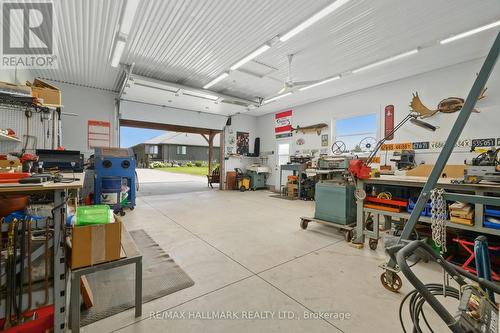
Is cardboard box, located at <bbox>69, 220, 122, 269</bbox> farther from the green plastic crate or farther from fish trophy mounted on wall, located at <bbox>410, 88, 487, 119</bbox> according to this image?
fish trophy mounted on wall, located at <bbox>410, 88, 487, 119</bbox>

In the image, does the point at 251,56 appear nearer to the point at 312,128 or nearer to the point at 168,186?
the point at 312,128

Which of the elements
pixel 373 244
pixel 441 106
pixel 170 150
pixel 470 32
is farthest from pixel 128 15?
pixel 170 150

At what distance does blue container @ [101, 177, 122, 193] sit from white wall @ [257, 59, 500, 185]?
5731 millimetres

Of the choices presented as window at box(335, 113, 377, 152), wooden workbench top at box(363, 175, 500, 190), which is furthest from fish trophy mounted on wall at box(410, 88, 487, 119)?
wooden workbench top at box(363, 175, 500, 190)

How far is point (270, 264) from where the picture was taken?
7.56ft

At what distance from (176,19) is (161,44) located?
0.82 m

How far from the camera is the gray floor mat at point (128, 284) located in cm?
157

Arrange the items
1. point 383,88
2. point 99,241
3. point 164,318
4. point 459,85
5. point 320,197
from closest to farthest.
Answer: point 99,241
point 164,318
point 320,197
point 459,85
point 383,88

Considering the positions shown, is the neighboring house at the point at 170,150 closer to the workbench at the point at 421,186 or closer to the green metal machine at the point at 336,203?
the green metal machine at the point at 336,203

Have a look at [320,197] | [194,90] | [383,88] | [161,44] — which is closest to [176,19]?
[161,44]

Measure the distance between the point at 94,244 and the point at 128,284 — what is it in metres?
0.75

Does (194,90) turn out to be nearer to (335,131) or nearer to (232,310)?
(335,131)

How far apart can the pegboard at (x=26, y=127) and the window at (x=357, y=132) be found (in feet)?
22.3

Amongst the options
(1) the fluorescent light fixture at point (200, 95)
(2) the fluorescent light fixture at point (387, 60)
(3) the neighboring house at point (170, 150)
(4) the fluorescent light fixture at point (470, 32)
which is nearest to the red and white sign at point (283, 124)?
(1) the fluorescent light fixture at point (200, 95)
